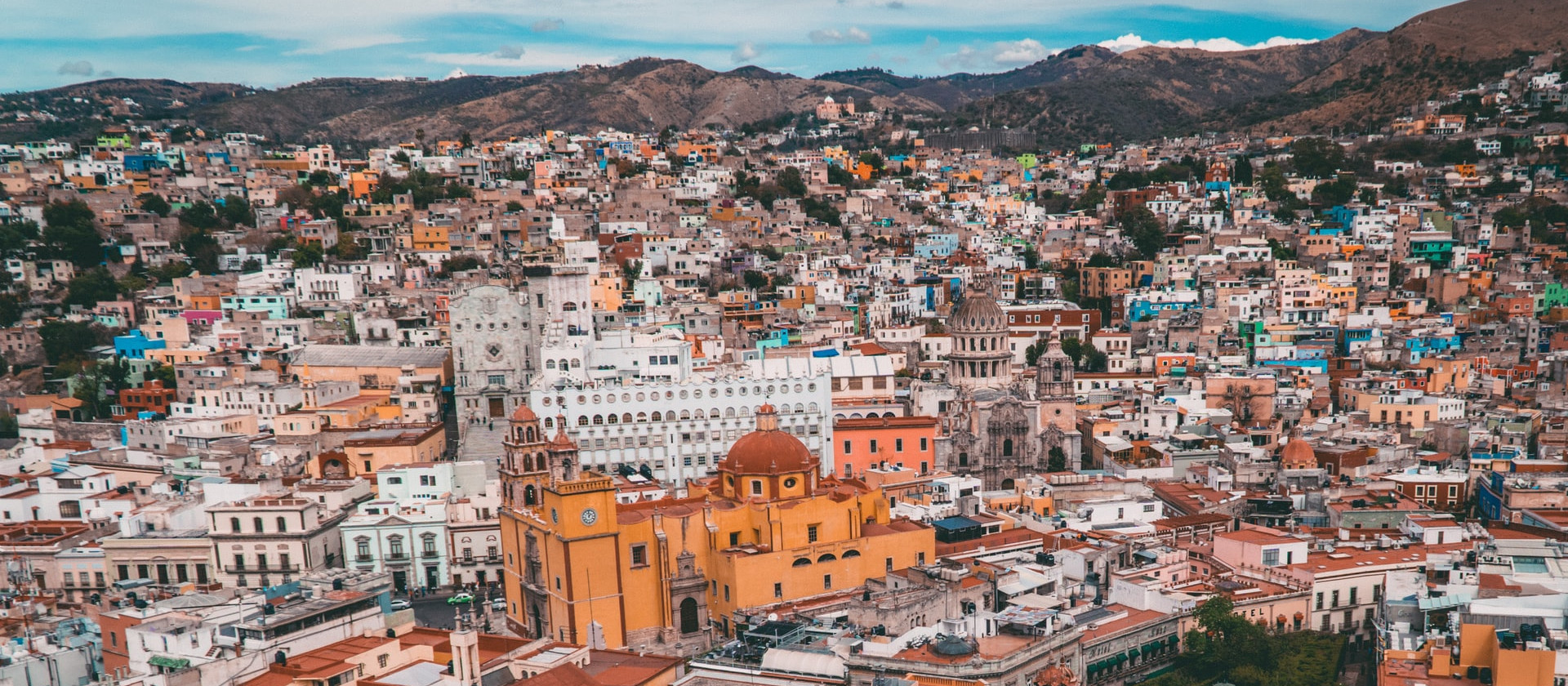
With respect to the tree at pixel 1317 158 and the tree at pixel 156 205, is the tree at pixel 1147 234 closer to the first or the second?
the tree at pixel 1317 158

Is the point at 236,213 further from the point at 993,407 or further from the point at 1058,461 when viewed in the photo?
the point at 1058,461

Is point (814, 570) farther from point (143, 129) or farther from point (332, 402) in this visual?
point (143, 129)

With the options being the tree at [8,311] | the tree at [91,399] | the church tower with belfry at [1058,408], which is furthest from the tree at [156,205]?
the church tower with belfry at [1058,408]

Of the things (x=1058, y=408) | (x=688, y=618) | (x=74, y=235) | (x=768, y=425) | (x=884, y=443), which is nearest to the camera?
(x=688, y=618)

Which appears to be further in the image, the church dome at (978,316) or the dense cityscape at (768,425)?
the church dome at (978,316)

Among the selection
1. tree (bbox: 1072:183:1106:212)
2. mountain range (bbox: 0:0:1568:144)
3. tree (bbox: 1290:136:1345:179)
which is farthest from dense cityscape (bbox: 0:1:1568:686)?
mountain range (bbox: 0:0:1568:144)

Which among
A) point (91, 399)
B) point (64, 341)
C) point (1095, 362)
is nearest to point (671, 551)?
point (1095, 362)

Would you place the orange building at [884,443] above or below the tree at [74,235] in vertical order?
below

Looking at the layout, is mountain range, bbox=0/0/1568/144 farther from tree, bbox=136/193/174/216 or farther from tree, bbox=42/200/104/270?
tree, bbox=42/200/104/270
